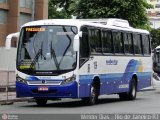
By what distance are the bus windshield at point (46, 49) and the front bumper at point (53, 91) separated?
1.85 ft

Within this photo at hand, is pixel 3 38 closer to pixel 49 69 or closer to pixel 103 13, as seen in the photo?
pixel 103 13

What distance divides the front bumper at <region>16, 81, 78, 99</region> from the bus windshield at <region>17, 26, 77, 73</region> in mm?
563

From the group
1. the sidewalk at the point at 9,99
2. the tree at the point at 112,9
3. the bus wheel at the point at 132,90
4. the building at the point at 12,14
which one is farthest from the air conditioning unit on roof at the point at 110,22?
the building at the point at 12,14

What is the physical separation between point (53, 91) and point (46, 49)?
1504 mm

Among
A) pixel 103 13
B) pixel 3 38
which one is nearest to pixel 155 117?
pixel 103 13

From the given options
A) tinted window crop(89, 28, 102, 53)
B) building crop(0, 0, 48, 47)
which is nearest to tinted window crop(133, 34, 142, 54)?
tinted window crop(89, 28, 102, 53)

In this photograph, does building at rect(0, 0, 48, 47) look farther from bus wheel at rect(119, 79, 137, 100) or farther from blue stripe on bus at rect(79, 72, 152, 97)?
bus wheel at rect(119, 79, 137, 100)

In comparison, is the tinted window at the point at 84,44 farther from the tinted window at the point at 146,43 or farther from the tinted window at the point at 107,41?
the tinted window at the point at 146,43

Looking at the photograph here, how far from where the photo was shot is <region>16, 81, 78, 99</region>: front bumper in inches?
797

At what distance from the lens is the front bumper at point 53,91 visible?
66.4ft

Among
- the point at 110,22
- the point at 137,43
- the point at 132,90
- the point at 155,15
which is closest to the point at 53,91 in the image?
the point at 110,22

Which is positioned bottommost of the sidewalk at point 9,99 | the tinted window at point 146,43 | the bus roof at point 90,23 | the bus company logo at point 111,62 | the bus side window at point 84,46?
the sidewalk at point 9,99

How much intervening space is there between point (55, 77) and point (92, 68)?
1.98 metres

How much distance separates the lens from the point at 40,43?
68.1ft
